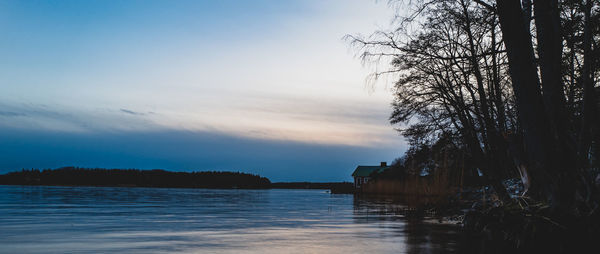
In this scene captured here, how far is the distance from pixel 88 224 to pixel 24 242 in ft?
15.2

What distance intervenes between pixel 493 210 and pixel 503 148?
9.21m

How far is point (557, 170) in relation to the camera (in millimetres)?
9523

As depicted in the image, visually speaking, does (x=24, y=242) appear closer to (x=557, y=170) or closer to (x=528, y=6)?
(x=557, y=170)

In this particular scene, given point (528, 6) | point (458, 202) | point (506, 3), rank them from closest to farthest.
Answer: point (506, 3)
point (528, 6)
point (458, 202)

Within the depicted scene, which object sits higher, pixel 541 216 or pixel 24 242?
pixel 541 216

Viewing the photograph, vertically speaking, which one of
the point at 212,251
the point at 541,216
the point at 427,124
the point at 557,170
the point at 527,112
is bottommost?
the point at 212,251

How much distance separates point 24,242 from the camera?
392 inches

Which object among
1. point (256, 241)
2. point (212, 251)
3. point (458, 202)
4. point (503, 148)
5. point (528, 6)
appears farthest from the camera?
point (458, 202)

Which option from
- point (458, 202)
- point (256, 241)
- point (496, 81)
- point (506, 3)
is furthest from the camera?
point (458, 202)

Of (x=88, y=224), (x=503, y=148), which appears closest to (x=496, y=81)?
(x=503, y=148)

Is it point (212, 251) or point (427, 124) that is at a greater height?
point (427, 124)

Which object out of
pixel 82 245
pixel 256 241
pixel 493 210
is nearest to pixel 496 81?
pixel 493 210

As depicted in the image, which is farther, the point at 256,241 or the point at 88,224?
the point at 88,224

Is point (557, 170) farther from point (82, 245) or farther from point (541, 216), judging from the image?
point (82, 245)
